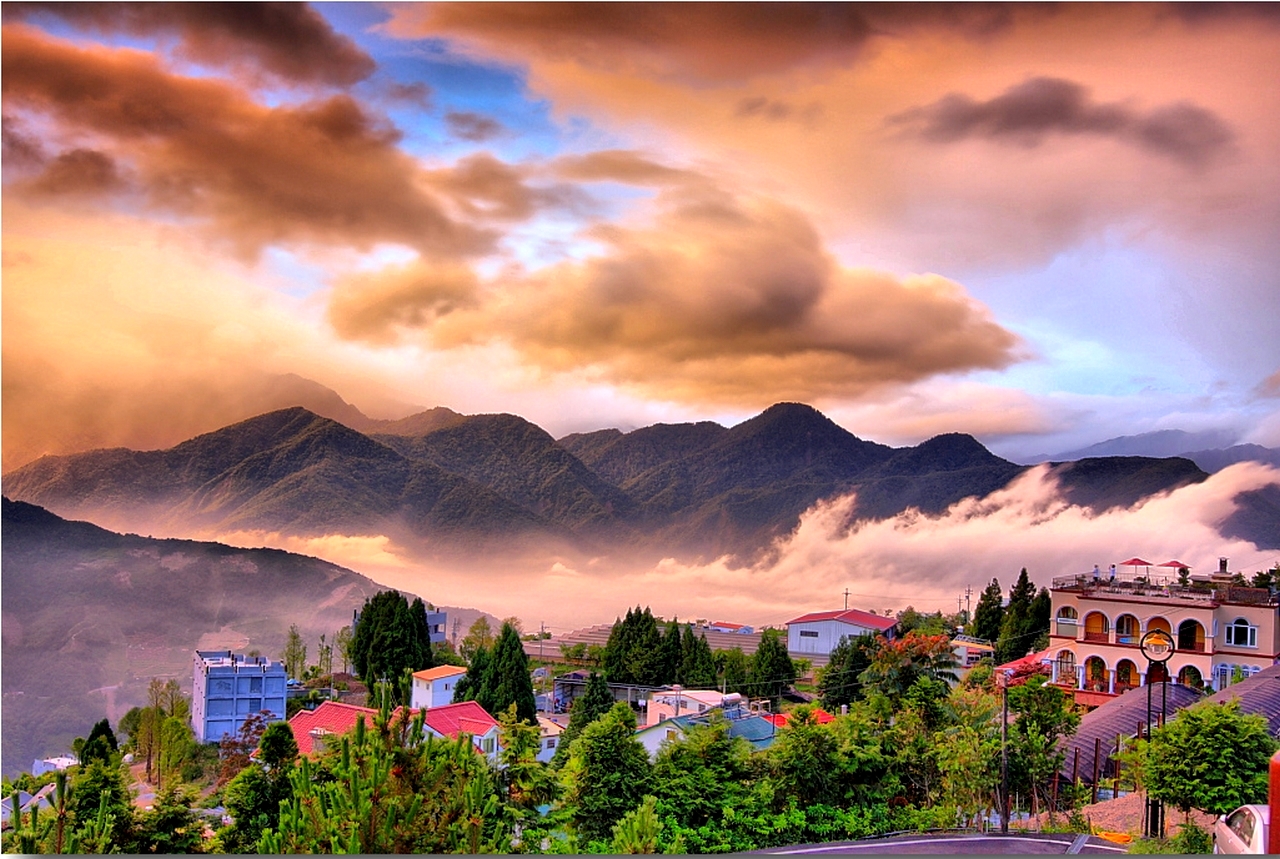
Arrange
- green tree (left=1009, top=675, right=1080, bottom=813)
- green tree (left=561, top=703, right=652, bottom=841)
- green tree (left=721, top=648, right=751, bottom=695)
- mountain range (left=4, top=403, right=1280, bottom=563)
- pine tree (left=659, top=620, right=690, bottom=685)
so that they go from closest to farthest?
1. green tree (left=561, top=703, right=652, bottom=841)
2. green tree (left=1009, top=675, right=1080, bottom=813)
3. mountain range (left=4, top=403, right=1280, bottom=563)
4. pine tree (left=659, top=620, right=690, bottom=685)
5. green tree (left=721, top=648, right=751, bottom=695)

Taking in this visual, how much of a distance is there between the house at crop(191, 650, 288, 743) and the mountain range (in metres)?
1.36

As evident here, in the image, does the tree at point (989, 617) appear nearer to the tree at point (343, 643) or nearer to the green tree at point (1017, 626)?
the green tree at point (1017, 626)

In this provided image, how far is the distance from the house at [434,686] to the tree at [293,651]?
1225 mm

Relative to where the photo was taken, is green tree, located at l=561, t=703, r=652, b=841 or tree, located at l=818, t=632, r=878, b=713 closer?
→ green tree, located at l=561, t=703, r=652, b=841

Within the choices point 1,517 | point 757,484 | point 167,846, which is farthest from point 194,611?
point 757,484

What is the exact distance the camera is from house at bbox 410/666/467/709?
31.8ft

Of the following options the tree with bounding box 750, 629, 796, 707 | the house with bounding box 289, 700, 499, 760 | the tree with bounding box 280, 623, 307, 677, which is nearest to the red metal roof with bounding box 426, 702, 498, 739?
the house with bounding box 289, 700, 499, 760

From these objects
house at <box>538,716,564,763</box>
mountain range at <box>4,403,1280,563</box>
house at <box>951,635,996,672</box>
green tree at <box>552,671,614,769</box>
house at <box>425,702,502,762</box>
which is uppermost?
mountain range at <box>4,403,1280,563</box>

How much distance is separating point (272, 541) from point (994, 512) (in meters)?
7.63

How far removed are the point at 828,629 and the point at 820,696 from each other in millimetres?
993

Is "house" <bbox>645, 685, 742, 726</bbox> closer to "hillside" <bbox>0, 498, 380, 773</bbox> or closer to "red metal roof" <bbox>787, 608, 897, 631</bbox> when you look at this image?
"red metal roof" <bbox>787, 608, 897, 631</bbox>

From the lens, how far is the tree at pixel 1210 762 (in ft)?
16.5

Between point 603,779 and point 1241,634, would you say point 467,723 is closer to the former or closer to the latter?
point 603,779

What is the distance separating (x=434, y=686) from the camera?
9844mm
